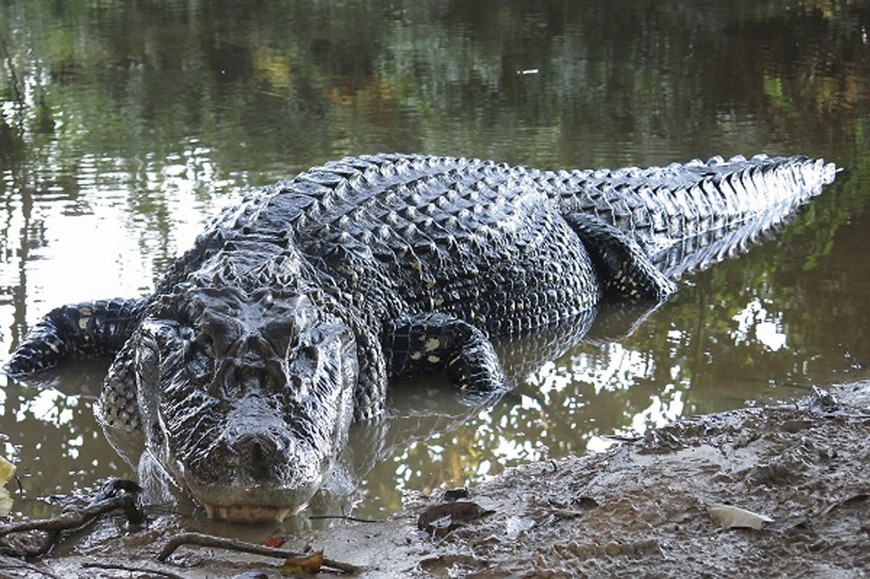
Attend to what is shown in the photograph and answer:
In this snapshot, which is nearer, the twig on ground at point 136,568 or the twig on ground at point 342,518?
the twig on ground at point 136,568

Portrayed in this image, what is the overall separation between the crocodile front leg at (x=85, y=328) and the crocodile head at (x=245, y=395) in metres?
0.90


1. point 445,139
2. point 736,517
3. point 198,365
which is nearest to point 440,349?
point 198,365

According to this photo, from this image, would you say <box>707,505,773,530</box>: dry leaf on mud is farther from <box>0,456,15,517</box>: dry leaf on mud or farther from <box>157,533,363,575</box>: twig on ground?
<box>0,456,15,517</box>: dry leaf on mud

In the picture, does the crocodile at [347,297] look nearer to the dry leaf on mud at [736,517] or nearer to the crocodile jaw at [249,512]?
the crocodile jaw at [249,512]

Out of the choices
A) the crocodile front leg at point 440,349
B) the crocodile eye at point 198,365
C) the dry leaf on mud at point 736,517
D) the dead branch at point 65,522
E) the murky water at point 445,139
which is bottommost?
the murky water at point 445,139

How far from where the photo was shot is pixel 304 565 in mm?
3074

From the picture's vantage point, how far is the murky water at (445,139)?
15.8 feet

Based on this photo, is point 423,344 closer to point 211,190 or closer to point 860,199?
point 211,190

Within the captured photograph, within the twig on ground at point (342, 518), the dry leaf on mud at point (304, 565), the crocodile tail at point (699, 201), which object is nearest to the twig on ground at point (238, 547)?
the dry leaf on mud at point (304, 565)

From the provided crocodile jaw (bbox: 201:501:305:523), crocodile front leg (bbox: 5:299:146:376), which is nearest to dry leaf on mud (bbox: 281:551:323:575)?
crocodile jaw (bbox: 201:501:305:523)

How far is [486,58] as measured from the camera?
1470 cm

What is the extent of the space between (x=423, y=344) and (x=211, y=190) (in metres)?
3.57

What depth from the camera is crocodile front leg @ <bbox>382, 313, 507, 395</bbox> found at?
16.6ft

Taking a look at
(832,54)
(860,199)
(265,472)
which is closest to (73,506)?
(265,472)
